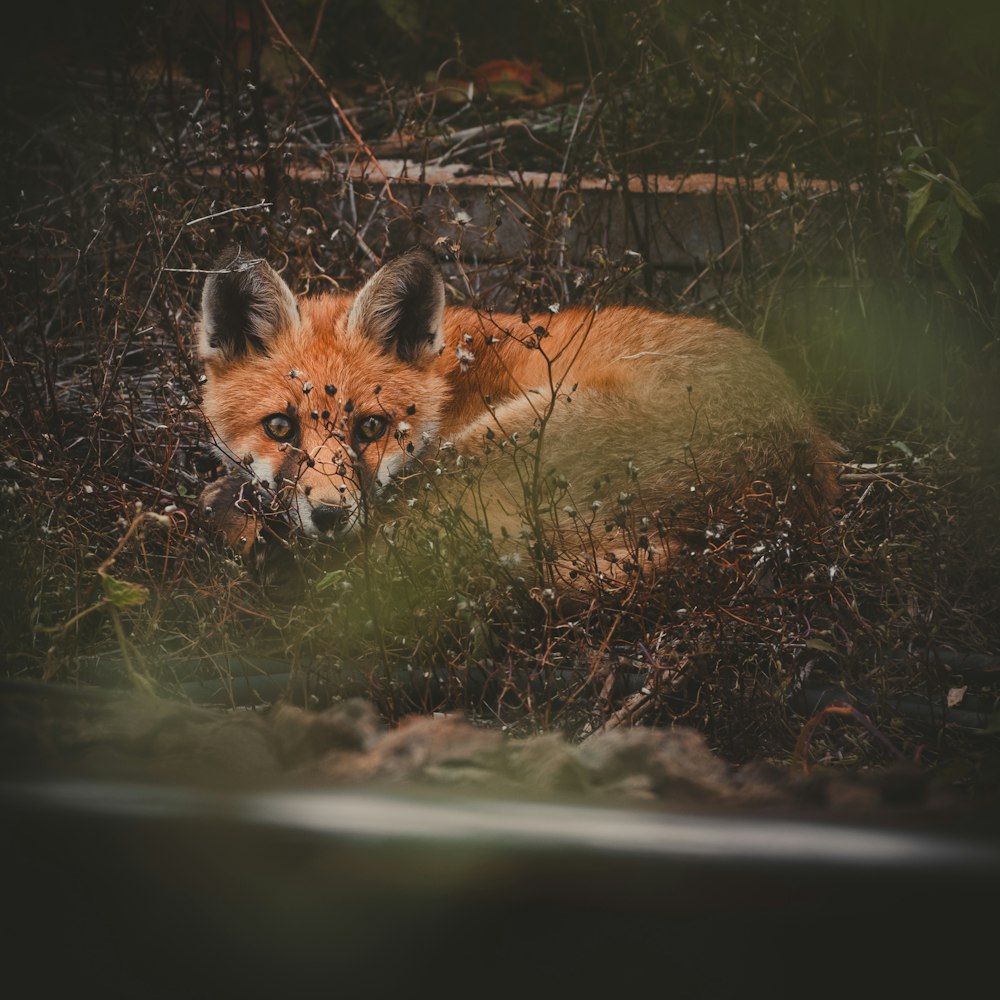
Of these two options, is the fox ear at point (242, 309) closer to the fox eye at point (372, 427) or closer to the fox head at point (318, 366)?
the fox head at point (318, 366)

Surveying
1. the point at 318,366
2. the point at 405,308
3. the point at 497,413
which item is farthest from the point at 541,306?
the point at 318,366

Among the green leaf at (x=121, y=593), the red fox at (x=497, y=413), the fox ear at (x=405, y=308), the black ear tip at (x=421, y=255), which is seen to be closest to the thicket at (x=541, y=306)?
the green leaf at (x=121, y=593)

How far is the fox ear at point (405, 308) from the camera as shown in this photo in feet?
11.2

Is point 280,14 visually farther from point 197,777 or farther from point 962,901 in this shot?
point 962,901

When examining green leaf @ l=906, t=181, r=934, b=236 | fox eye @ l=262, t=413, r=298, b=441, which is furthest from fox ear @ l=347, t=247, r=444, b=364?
green leaf @ l=906, t=181, r=934, b=236

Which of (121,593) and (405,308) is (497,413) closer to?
(405,308)

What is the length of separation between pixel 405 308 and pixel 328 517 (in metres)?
1.02

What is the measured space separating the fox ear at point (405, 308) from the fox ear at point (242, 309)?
0.85ft

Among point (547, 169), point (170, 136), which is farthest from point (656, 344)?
point (170, 136)

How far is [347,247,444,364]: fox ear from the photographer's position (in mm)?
3406

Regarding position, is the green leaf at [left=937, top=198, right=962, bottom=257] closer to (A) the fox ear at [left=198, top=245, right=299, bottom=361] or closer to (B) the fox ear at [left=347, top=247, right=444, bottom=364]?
(B) the fox ear at [left=347, top=247, right=444, bottom=364]

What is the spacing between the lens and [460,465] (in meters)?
2.86

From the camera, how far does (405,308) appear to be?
3.57m

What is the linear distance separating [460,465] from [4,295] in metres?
2.14
